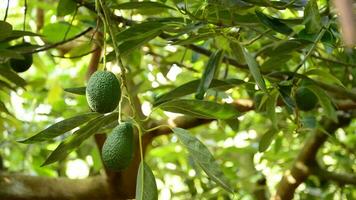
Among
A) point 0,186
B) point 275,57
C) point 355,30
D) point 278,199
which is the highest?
point 355,30

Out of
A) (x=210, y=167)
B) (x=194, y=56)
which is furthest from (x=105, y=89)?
(x=194, y=56)

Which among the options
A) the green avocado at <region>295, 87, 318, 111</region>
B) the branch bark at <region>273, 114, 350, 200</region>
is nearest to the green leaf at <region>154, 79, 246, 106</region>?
the green avocado at <region>295, 87, 318, 111</region>

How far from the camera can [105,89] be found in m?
0.58

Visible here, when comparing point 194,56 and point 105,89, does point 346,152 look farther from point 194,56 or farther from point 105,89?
point 105,89

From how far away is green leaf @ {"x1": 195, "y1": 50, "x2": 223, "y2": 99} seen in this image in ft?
2.59

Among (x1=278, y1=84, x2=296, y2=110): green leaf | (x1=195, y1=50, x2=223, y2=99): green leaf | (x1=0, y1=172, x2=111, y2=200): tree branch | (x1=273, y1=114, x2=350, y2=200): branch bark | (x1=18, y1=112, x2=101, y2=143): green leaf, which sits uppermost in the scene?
(x1=18, y1=112, x2=101, y2=143): green leaf

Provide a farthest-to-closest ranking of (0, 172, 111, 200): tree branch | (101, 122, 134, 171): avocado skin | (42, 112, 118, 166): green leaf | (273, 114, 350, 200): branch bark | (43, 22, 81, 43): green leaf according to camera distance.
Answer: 1. (273, 114, 350, 200): branch bark
2. (43, 22, 81, 43): green leaf
3. (0, 172, 111, 200): tree branch
4. (42, 112, 118, 166): green leaf
5. (101, 122, 134, 171): avocado skin

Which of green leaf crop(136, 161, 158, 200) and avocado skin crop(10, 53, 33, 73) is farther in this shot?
avocado skin crop(10, 53, 33, 73)

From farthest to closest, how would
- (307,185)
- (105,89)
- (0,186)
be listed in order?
(307,185) < (0,186) < (105,89)

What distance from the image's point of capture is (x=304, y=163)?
Result: 4.80ft

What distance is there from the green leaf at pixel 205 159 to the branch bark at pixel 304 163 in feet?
2.70

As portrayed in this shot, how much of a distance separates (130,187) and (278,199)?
1.25ft

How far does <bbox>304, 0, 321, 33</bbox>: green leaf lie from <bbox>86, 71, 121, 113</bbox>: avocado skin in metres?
0.27

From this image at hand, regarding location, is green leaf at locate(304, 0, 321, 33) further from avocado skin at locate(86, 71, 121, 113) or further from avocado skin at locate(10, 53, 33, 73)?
avocado skin at locate(10, 53, 33, 73)
